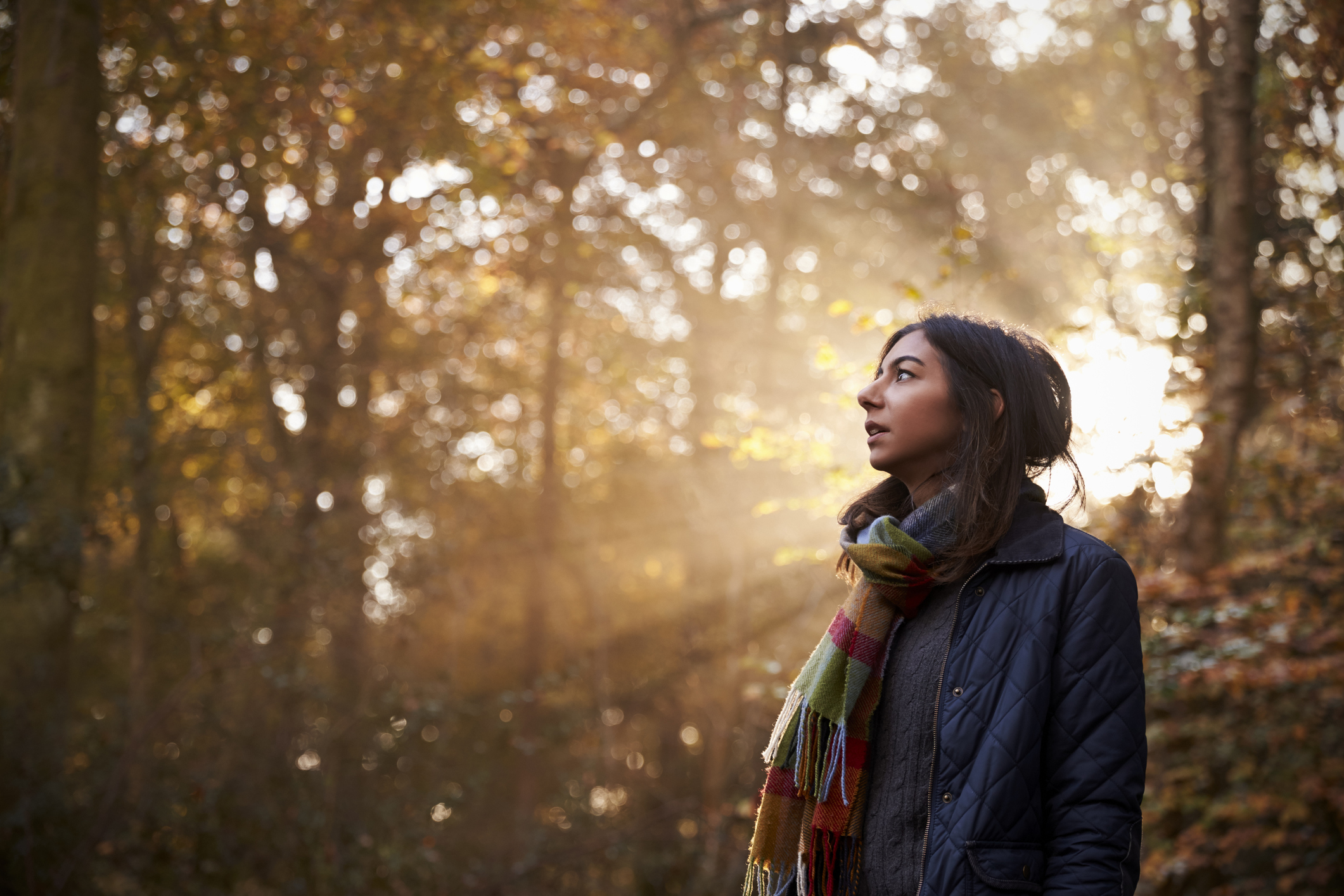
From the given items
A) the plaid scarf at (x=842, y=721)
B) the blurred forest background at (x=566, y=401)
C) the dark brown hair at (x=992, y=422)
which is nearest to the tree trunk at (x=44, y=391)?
the blurred forest background at (x=566, y=401)

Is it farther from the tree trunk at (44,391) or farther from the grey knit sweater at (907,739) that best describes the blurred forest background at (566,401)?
the grey knit sweater at (907,739)

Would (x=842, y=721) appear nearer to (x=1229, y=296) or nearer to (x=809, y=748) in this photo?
(x=809, y=748)

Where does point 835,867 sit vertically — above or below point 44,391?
below

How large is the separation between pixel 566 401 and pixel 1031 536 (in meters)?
12.4

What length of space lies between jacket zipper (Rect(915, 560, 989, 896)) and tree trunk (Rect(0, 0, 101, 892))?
520 cm

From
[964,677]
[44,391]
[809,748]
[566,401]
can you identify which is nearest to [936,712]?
[964,677]

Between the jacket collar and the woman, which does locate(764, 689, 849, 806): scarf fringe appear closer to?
the woman

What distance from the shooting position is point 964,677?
1825 mm

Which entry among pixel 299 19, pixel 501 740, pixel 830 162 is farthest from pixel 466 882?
pixel 830 162

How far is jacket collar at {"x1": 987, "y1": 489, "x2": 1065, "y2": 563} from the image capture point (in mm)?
1845

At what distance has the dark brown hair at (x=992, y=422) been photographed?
1.95 meters

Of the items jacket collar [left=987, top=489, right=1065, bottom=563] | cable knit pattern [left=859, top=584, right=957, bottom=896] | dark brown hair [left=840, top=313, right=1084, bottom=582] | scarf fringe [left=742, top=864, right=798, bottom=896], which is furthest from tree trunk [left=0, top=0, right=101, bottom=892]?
jacket collar [left=987, top=489, right=1065, bottom=563]

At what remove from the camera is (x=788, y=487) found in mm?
11359

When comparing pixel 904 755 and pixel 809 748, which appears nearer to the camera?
pixel 904 755
